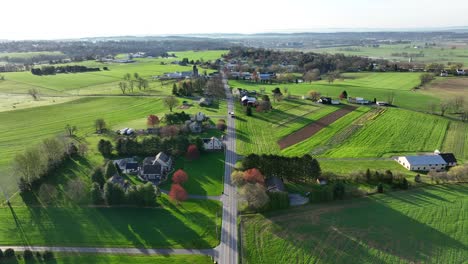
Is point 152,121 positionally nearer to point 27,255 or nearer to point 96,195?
point 96,195

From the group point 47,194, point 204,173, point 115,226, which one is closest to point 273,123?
point 204,173

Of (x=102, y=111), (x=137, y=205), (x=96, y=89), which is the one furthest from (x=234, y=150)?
(x=96, y=89)

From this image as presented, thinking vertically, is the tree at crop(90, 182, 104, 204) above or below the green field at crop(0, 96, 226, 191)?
below

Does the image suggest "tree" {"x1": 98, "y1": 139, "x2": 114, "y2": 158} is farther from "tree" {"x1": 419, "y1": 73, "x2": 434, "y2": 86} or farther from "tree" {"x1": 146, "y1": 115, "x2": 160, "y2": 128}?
"tree" {"x1": 419, "y1": 73, "x2": 434, "y2": 86}

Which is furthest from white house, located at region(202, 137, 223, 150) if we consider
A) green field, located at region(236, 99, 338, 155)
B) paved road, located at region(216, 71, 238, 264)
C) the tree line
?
the tree line

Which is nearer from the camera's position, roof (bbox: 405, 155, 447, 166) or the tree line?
roof (bbox: 405, 155, 447, 166)

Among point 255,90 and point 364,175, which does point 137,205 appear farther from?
point 255,90

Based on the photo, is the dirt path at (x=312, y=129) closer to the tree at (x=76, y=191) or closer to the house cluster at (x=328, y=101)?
the house cluster at (x=328, y=101)

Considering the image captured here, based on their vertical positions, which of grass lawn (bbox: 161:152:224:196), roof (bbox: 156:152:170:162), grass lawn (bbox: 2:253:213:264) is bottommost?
grass lawn (bbox: 2:253:213:264)

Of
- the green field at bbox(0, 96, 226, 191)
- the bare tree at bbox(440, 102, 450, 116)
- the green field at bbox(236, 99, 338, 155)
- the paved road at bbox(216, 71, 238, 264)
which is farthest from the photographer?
the bare tree at bbox(440, 102, 450, 116)
